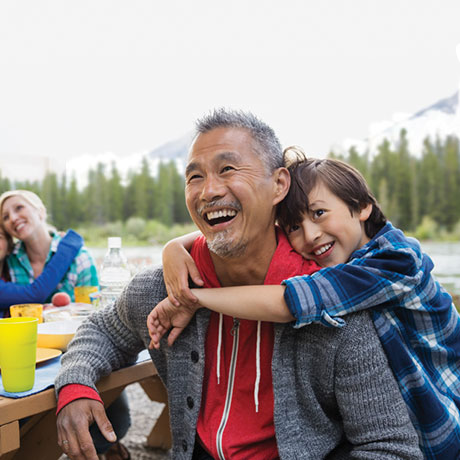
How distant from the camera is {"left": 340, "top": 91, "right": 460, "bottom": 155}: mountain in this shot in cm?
346

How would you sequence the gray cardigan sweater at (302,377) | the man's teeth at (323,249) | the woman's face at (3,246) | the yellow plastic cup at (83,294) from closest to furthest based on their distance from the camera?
1. the gray cardigan sweater at (302,377)
2. the man's teeth at (323,249)
3. the yellow plastic cup at (83,294)
4. the woman's face at (3,246)

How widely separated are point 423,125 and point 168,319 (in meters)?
2.96

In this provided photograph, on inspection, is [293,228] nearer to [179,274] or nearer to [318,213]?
[318,213]

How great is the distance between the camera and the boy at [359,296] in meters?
1.07

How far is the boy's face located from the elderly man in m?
0.07

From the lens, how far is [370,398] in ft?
3.41

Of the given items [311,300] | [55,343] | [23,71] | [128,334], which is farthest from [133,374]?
[23,71]

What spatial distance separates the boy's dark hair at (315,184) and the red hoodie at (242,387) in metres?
0.10

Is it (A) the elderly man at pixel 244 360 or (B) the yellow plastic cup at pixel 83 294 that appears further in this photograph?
(B) the yellow plastic cup at pixel 83 294

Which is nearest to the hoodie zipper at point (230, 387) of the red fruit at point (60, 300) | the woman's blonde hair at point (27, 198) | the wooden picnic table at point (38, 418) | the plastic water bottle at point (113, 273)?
the wooden picnic table at point (38, 418)

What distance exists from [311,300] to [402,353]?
0.82 ft

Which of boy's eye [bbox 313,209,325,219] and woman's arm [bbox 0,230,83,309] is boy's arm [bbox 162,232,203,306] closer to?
boy's eye [bbox 313,209,325,219]

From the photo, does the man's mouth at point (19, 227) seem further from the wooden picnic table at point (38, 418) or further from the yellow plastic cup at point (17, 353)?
the yellow plastic cup at point (17, 353)

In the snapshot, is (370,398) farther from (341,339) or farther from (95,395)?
(95,395)
